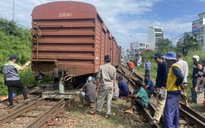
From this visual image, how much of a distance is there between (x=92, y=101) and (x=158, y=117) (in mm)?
2526

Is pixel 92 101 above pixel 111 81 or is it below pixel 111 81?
below

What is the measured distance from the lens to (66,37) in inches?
371

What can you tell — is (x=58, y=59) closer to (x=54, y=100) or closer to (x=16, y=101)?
(x=54, y=100)

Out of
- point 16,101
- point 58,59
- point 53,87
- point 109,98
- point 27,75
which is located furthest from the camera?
point 27,75

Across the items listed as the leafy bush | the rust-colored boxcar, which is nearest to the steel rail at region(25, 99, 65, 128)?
the rust-colored boxcar

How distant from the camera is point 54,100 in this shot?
936 cm

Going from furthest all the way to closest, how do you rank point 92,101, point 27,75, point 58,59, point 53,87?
point 27,75 → point 53,87 → point 58,59 → point 92,101

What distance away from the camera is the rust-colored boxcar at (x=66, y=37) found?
9180 mm

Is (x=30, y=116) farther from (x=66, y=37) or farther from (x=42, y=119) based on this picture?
(x=66, y=37)

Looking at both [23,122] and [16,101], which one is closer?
[23,122]

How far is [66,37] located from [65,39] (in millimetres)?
84

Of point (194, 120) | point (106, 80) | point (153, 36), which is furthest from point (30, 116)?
point (153, 36)

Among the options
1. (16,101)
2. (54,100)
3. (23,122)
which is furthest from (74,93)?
(23,122)

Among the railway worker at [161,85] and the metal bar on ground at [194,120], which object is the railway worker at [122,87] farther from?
the railway worker at [161,85]
